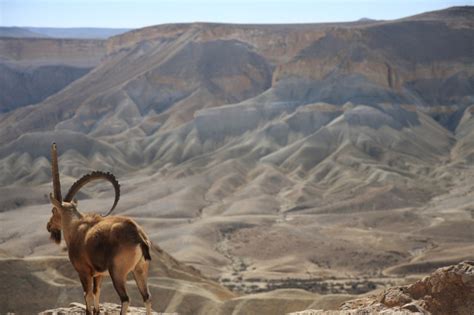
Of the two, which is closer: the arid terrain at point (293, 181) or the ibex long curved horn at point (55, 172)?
the ibex long curved horn at point (55, 172)

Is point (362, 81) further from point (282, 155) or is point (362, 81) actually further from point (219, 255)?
point (219, 255)

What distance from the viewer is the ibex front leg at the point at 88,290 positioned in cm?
1461

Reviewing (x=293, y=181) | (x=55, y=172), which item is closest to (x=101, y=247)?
(x=55, y=172)

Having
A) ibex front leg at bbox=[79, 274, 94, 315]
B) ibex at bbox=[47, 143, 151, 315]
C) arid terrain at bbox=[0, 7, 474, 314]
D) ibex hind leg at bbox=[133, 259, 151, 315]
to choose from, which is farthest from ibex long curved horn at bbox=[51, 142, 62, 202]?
arid terrain at bbox=[0, 7, 474, 314]

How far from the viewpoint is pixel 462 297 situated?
15.0 metres

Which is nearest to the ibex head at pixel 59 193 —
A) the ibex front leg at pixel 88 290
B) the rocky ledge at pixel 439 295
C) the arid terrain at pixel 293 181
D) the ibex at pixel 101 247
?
the ibex at pixel 101 247

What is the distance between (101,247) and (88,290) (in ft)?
3.73

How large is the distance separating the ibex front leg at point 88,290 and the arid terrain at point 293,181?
24.8m

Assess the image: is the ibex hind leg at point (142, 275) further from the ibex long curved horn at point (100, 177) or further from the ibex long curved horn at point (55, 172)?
the ibex long curved horn at point (55, 172)

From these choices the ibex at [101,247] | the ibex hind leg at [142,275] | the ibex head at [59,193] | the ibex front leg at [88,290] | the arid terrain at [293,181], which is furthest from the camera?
the arid terrain at [293,181]

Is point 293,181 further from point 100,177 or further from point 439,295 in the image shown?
point 100,177

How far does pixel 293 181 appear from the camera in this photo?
140 m

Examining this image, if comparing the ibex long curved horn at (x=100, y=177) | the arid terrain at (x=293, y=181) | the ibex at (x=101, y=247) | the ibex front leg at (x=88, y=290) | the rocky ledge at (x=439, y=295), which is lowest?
Answer: the arid terrain at (x=293, y=181)

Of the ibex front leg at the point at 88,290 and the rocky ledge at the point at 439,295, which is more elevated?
the ibex front leg at the point at 88,290
